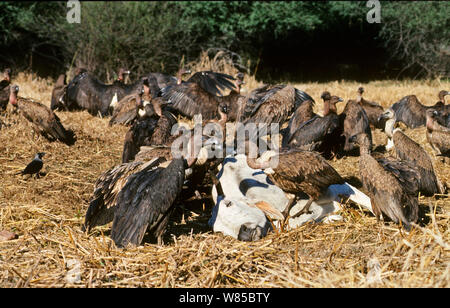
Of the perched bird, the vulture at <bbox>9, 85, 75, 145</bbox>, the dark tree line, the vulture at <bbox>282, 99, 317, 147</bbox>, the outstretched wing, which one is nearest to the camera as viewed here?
the perched bird

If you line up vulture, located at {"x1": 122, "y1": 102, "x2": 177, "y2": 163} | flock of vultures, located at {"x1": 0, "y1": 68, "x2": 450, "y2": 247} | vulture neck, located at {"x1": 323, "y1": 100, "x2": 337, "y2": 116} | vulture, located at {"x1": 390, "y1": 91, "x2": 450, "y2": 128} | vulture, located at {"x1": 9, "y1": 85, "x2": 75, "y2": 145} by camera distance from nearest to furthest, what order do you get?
flock of vultures, located at {"x1": 0, "y1": 68, "x2": 450, "y2": 247}, vulture, located at {"x1": 122, "y1": 102, "x2": 177, "y2": 163}, vulture, located at {"x1": 9, "y1": 85, "x2": 75, "y2": 145}, vulture neck, located at {"x1": 323, "y1": 100, "x2": 337, "y2": 116}, vulture, located at {"x1": 390, "y1": 91, "x2": 450, "y2": 128}

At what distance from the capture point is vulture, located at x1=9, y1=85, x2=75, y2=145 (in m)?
7.38

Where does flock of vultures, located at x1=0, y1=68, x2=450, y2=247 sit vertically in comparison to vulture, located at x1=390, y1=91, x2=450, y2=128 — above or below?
below

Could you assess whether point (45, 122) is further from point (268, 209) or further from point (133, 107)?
point (268, 209)

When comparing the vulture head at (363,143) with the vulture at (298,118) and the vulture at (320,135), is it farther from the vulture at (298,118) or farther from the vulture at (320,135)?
the vulture at (298,118)

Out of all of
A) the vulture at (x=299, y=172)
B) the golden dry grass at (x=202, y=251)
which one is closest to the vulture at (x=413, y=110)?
the golden dry grass at (x=202, y=251)

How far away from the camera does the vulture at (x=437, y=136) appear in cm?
689

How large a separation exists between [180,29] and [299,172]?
32.6ft

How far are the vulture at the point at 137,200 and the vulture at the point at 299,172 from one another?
87 centimetres

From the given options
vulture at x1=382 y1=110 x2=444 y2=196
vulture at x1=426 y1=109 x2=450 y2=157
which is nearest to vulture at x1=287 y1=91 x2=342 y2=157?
vulture at x1=382 y1=110 x2=444 y2=196

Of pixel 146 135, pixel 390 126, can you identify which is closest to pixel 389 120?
pixel 390 126

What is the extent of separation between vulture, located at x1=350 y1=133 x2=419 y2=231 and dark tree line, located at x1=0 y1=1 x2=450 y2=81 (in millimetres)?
8976

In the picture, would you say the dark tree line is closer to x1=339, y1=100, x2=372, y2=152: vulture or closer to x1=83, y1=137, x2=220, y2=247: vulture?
x1=339, y1=100, x2=372, y2=152: vulture

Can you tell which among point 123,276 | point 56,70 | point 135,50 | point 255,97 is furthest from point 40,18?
point 123,276
